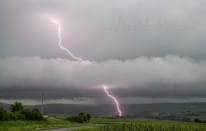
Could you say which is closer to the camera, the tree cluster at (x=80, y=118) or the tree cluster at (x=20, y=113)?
the tree cluster at (x=20, y=113)

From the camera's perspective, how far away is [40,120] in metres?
123

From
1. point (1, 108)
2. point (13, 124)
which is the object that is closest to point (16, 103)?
point (1, 108)

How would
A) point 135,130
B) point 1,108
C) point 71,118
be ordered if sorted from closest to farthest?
point 135,130 < point 1,108 < point 71,118

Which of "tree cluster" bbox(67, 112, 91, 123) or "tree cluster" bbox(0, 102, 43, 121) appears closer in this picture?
"tree cluster" bbox(0, 102, 43, 121)

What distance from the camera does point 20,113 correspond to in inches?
4761

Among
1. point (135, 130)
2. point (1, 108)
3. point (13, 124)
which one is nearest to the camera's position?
point (135, 130)

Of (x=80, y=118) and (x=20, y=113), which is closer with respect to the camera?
(x=20, y=113)

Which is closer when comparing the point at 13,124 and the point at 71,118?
the point at 13,124

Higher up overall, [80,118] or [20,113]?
[20,113]

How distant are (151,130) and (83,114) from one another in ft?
270

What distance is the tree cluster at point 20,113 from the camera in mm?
110863

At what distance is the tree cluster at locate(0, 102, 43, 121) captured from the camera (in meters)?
111

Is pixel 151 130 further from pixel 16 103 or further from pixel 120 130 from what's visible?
pixel 16 103

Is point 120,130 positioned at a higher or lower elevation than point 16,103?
lower
